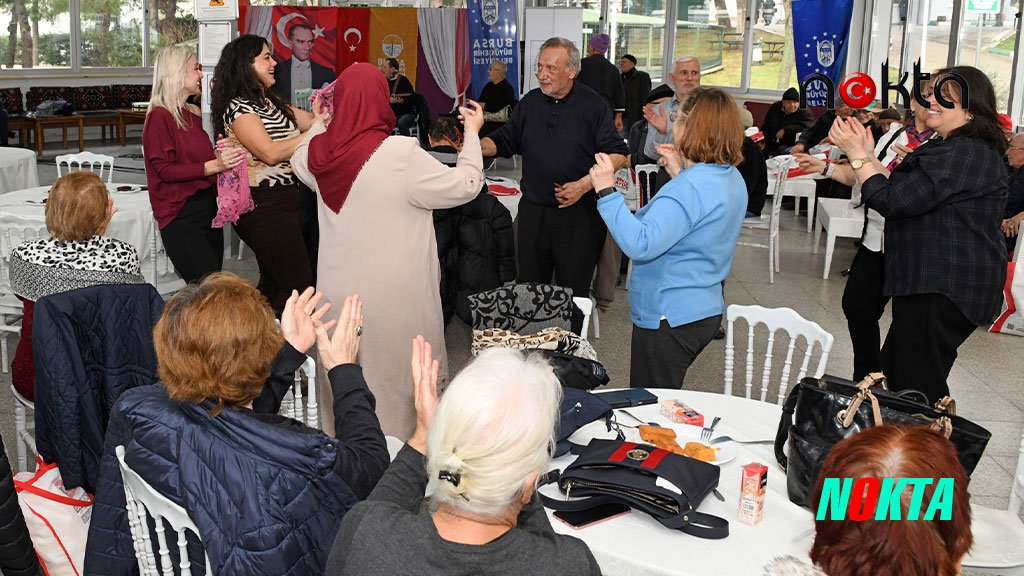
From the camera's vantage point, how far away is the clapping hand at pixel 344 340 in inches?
82.7

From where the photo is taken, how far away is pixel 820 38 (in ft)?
38.4

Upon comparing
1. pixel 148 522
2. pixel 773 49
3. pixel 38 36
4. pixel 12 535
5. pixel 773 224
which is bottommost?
pixel 12 535

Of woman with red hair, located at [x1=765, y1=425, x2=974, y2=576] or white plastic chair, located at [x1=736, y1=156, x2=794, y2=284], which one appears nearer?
woman with red hair, located at [x1=765, y1=425, x2=974, y2=576]

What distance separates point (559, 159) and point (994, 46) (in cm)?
580

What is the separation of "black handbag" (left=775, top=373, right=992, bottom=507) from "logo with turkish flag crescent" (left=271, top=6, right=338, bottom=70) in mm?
10310

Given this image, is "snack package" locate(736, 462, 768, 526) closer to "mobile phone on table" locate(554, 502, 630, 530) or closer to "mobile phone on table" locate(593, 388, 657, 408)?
"mobile phone on table" locate(554, 502, 630, 530)

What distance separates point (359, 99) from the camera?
273cm

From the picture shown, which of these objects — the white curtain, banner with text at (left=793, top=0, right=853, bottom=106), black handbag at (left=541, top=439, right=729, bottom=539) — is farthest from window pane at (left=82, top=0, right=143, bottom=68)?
black handbag at (left=541, top=439, right=729, bottom=539)

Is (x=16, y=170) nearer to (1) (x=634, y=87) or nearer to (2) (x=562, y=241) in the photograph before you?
(2) (x=562, y=241)

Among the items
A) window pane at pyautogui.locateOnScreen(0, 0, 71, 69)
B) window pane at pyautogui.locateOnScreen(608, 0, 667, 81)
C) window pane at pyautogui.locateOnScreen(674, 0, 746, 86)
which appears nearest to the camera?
window pane at pyautogui.locateOnScreen(0, 0, 71, 69)

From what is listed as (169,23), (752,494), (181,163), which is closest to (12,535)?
(752,494)

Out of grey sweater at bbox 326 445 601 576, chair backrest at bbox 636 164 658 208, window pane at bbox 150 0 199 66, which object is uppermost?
window pane at bbox 150 0 199 66

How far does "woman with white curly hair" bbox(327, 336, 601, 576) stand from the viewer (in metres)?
1.40

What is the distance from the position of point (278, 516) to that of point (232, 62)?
249cm
